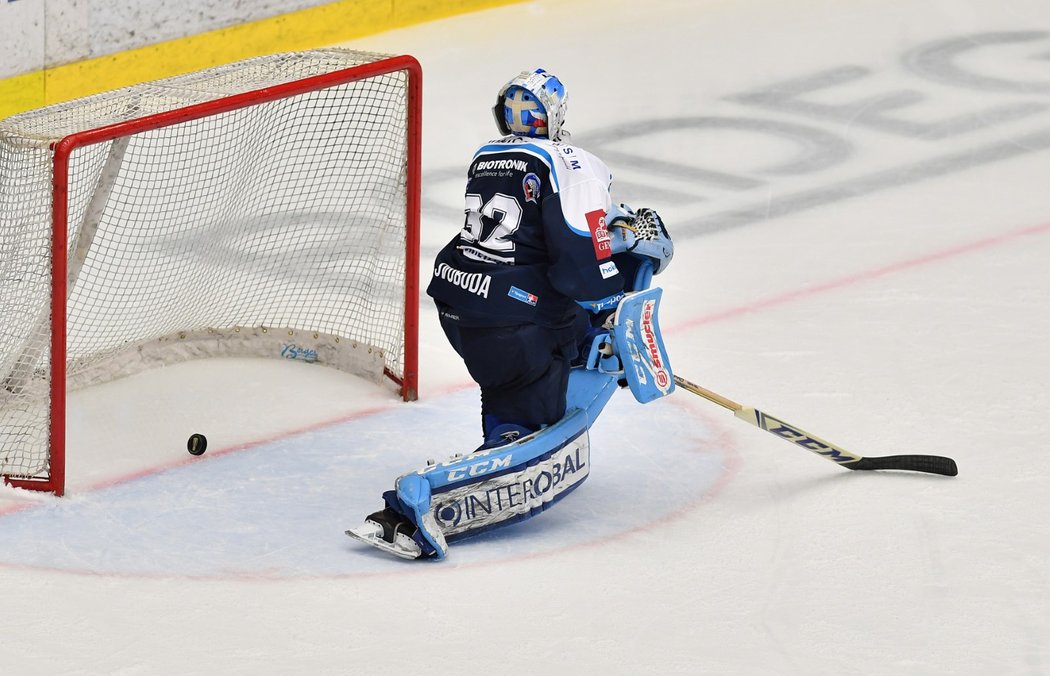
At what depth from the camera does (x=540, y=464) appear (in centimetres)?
405

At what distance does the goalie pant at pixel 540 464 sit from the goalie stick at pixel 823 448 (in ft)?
0.60

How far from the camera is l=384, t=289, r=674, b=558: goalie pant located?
12.8 feet

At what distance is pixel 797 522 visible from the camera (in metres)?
4.20

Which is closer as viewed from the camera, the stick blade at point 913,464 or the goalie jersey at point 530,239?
the goalie jersey at point 530,239

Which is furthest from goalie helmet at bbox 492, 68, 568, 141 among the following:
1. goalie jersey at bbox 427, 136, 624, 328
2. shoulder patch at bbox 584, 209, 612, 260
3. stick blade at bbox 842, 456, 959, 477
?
stick blade at bbox 842, 456, 959, 477

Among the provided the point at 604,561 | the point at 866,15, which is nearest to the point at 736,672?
the point at 604,561

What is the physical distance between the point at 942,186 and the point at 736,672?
12.0 ft

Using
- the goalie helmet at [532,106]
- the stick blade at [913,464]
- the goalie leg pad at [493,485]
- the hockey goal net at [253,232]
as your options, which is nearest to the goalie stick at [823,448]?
the stick blade at [913,464]

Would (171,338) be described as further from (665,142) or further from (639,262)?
(665,142)

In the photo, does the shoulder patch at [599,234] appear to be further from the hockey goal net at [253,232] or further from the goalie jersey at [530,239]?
the hockey goal net at [253,232]

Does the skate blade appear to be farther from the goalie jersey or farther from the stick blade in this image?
the stick blade

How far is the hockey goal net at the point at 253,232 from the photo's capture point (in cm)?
469

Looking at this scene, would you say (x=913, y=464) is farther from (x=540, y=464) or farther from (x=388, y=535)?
(x=388, y=535)

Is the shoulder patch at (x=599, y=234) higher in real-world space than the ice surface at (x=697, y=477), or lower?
higher
